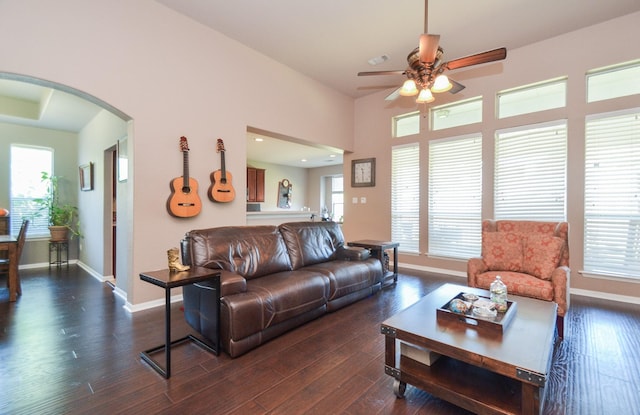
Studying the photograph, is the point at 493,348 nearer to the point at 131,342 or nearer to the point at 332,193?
the point at 131,342

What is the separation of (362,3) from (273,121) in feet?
6.53

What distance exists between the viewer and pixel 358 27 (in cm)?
365

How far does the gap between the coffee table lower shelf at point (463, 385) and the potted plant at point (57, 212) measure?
640cm

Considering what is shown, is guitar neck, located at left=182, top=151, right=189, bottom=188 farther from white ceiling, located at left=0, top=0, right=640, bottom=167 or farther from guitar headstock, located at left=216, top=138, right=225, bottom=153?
white ceiling, located at left=0, top=0, right=640, bottom=167

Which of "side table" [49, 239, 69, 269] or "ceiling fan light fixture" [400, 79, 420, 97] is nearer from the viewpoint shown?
"ceiling fan light fixture" [400, 79, 420, 97]

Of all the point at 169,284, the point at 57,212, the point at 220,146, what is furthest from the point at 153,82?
the point at 57,212

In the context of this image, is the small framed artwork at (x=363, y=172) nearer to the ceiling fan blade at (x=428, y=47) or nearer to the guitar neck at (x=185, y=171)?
the ceiling fan blade at (x=428, y=47)

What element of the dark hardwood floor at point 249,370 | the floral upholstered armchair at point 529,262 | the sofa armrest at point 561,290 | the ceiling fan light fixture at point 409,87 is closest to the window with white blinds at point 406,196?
the floral upholstered armchair at point 529,262

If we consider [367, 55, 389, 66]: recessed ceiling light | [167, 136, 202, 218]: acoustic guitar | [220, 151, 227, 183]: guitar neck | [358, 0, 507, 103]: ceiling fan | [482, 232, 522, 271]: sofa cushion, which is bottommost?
[482, 232, 522, 271]: sofa cushion

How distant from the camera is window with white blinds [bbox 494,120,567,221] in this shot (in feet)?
12.8

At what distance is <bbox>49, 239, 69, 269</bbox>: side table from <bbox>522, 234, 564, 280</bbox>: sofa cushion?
292 inches

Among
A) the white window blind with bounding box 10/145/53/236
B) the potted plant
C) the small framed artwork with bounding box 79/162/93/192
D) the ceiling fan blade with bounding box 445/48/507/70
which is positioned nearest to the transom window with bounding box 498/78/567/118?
the ceiling fan blade with bounding box 445/48/507/70

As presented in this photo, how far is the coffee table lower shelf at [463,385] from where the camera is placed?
4.61 feet

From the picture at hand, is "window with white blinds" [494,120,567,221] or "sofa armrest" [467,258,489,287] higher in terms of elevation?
"window with white blinds" [494,120,567,221]
